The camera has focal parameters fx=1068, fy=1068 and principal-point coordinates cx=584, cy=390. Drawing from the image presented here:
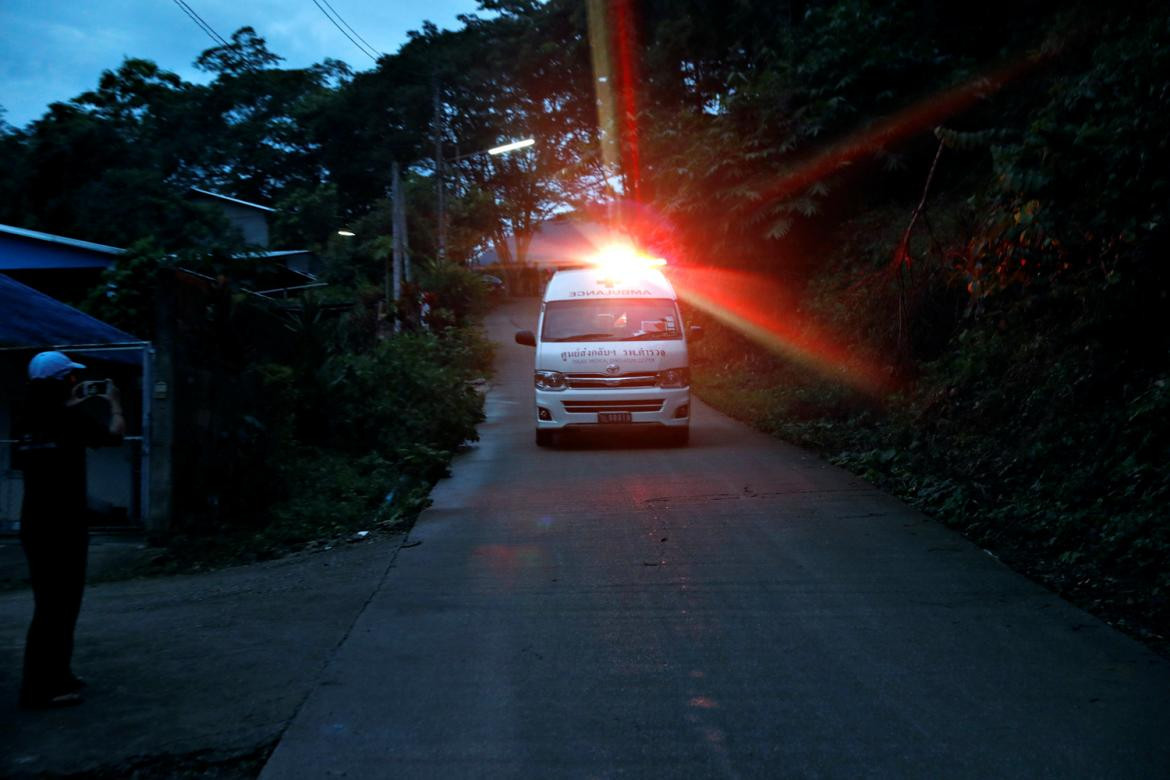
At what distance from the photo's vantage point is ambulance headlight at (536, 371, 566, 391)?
1300 centimetres

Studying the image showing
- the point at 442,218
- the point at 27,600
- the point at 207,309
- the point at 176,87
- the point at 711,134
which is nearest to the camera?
the point at 27,600

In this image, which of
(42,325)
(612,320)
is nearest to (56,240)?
(42,325)

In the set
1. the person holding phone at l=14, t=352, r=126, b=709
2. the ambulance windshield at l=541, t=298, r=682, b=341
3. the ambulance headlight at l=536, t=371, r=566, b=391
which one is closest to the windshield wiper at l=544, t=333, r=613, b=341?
the ambulance windshield at l=541, t=298, r=682, b=341

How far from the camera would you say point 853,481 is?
10180 mm

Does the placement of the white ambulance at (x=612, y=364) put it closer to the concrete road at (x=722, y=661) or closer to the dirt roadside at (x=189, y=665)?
the concrete road at (x=722, y=661)

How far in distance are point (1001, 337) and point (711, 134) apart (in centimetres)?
1127

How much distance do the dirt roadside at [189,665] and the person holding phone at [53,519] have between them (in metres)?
0.17

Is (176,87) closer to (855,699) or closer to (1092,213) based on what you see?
(1092,213)

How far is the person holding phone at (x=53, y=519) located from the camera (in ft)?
15.5

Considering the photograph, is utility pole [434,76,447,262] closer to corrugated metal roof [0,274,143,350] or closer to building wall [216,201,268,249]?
building wall [216,201,268,249]

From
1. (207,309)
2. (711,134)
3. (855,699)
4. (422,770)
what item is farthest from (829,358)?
(422,770)

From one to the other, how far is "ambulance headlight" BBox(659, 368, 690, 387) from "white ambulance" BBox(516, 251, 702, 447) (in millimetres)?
12

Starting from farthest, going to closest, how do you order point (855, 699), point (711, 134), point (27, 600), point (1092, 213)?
1. point (711, 134)
2. point (1092, 213)
3. point (27, 600)
4. point (855, 699)

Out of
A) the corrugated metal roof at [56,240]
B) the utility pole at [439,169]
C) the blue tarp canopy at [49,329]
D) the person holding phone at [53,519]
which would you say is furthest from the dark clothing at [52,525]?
the utility pole at [439,169]
